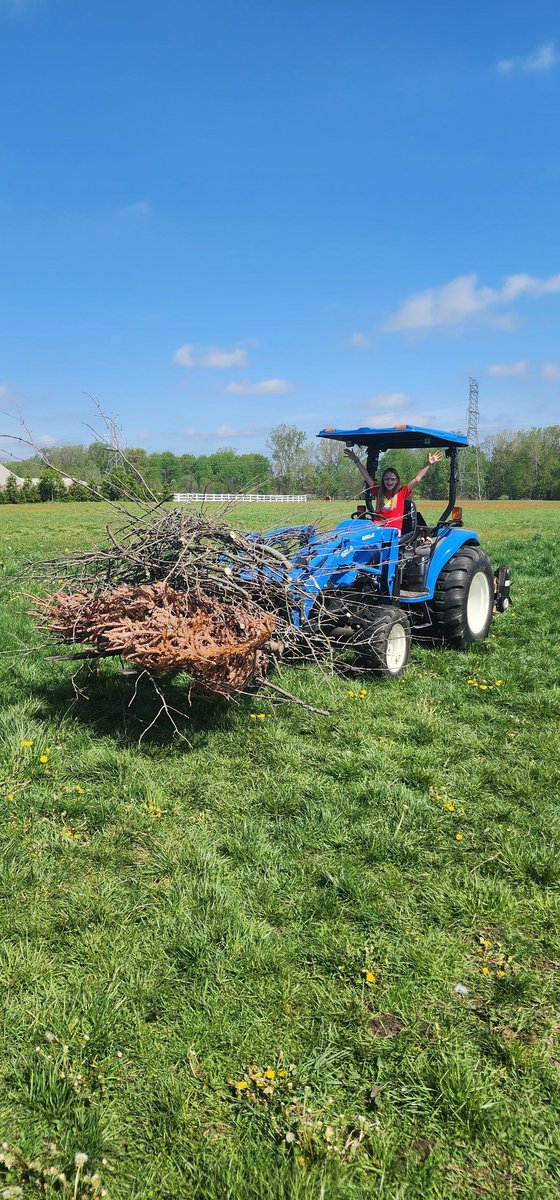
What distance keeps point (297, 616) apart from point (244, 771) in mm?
1405

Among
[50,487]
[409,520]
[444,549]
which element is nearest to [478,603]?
[444,549]

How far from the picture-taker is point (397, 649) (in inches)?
246

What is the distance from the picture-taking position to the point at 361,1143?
218 centimetres

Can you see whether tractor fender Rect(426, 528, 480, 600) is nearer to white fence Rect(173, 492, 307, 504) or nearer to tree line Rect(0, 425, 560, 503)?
tree line Rect(0, 425, 560, 503)

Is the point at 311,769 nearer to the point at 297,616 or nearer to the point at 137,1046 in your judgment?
the point at 297,616

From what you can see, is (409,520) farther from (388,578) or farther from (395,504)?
(388,578)

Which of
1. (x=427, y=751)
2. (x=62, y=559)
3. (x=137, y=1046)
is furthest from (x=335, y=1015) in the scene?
(x=62, y=559)

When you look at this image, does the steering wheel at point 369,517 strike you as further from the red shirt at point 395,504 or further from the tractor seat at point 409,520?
the tractor seat at point 409,520

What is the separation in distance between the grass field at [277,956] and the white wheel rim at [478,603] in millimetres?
2467

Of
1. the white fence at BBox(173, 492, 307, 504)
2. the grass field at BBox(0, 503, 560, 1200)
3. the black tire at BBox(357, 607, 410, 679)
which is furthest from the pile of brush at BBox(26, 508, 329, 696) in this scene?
the black tire at BBox(357, 607, 410, 679)

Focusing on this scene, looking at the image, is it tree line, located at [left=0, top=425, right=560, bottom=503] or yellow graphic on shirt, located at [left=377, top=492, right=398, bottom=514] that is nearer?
tree line, located at [left=0, top=425, right=560, bottom=503]

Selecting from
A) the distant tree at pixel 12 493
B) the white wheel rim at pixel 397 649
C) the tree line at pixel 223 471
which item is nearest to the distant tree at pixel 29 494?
the distant tree at pixel 12 493

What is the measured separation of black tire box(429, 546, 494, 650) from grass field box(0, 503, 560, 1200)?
181cm

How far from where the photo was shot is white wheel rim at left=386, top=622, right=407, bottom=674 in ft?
20.0
